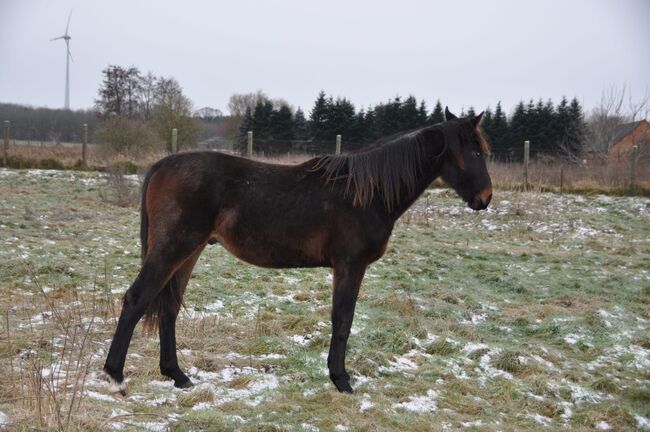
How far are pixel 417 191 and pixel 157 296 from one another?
2425 mm

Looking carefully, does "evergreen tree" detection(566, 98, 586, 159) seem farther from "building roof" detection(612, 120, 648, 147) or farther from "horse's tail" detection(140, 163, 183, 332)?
"horse's tail" detection(140, 163, 183, 332)

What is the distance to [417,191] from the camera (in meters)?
4.48

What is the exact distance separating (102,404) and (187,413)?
574 mm

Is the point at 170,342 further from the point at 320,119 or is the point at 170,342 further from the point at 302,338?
the point at 320,119

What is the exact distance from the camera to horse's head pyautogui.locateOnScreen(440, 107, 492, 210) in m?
4.45

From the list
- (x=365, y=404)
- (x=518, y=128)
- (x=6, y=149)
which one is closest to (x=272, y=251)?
(x=365, y=404)

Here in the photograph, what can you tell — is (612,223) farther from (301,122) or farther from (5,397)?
(301,122)

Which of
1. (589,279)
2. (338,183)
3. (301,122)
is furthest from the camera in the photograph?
(301,122)

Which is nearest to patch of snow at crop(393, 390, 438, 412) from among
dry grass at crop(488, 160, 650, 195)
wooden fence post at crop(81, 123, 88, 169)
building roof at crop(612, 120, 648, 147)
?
dry grass at crop(488, 160, 650, 195)

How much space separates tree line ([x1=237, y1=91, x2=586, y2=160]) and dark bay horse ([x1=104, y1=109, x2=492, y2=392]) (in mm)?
19105

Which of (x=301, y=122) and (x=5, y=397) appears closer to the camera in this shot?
(x=5, y=397)

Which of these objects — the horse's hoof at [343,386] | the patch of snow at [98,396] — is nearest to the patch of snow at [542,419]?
the horse's hoof at [343,386]

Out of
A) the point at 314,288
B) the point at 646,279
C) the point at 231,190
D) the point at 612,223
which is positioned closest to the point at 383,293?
the point at 314,288

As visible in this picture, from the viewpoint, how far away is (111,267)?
23.6 feet
